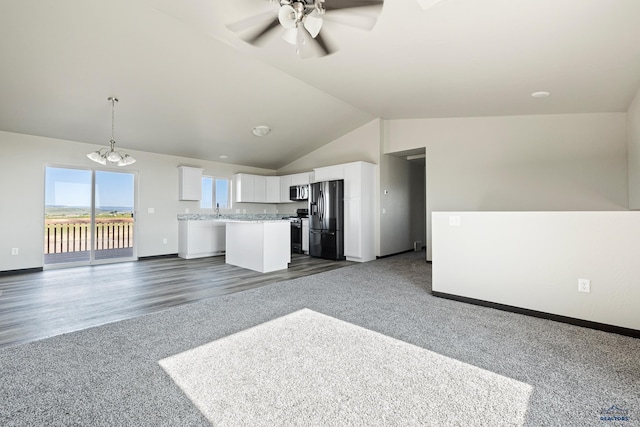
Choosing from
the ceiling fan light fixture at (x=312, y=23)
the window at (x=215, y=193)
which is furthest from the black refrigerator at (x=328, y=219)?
the ceiling fan light fixture at (x=312, y=23)

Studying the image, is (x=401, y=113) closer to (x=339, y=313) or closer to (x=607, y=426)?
(x=339, y=313)

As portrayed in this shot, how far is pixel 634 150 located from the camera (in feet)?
12.4

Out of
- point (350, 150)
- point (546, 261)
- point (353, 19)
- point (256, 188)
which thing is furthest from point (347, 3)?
point (256, 188)

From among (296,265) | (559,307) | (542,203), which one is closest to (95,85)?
(296,265)

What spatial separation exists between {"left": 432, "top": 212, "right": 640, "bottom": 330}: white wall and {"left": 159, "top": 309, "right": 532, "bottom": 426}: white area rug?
5.06 feet

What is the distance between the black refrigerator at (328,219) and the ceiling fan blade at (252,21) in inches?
161

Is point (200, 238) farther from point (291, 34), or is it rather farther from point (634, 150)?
point (634, 150)

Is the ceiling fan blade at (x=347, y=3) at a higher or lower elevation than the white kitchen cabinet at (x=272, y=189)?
higher

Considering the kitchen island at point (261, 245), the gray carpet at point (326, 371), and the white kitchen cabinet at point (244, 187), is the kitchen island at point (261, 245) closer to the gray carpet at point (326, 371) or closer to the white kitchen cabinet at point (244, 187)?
the gray carpet at point (326, 371)

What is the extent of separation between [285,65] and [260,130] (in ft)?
6.43

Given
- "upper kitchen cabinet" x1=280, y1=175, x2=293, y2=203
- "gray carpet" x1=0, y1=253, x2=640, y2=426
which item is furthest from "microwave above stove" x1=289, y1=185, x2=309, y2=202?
"gray carpet" x1=0, y1=253, x2=640, y2=426

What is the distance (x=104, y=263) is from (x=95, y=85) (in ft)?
11.8

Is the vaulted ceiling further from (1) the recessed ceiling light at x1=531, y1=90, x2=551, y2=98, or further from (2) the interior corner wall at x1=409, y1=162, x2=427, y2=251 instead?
(2) the interior corner wall at x1=409, y1=162, x2=427, y2=251

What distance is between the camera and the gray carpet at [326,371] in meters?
1.52
